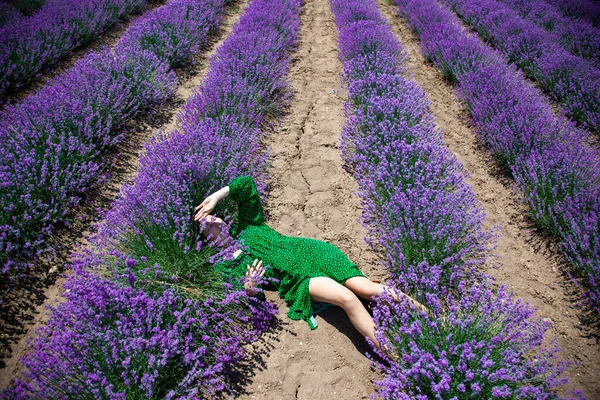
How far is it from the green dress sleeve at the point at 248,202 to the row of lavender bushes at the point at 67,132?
120 centimetres

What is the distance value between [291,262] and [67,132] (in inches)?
91.4

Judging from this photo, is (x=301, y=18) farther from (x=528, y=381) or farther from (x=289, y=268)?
(x=528, y=381)

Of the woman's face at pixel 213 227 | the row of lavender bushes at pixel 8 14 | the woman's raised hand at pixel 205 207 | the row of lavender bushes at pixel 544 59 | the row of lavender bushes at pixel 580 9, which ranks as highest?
the row of lavender bushes at pixel 580 9

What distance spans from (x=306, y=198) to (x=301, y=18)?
5037 mm

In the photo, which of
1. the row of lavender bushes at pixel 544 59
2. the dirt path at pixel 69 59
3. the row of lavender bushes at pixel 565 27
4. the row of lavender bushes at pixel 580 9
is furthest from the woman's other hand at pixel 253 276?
the row of lavender bushes at pixel 580 9

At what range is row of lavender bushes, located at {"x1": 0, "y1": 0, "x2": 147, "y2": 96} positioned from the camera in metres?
4.02

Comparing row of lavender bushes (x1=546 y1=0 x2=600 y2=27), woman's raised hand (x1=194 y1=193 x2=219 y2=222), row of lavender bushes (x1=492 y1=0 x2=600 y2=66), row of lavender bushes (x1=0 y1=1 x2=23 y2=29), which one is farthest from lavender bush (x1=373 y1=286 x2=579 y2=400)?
row of lavender bushes (x1=546 y1=0 x2=600 y2=27)

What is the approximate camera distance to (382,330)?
2.07 m

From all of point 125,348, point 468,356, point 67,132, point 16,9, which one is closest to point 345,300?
point 468,356

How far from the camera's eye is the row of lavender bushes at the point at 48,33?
4.02 metres

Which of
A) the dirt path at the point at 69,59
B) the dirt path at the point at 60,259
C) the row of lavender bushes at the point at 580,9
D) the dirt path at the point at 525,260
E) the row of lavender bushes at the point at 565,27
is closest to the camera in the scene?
the dirt path at the point at 60,259

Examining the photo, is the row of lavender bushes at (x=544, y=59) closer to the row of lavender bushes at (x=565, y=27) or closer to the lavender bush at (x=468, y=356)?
the row of lavender bushes at (x=565, y=27)

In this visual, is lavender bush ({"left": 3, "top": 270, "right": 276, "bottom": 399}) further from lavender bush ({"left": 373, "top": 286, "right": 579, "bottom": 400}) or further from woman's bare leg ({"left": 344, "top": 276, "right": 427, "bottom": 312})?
lavender bush ({"left": 373, "top": 286, "right": 579, "bottom": 400})

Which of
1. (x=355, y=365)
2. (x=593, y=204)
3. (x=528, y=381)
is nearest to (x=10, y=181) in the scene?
(x=355, y=365)
